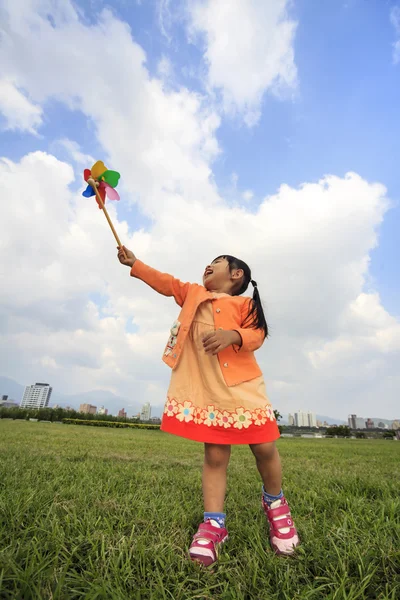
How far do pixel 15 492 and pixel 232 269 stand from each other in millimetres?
1979

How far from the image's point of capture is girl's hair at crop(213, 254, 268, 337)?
2.13 m

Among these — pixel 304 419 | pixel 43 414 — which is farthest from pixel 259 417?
pixel 304 419

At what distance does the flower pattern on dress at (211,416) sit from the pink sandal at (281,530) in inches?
20.6

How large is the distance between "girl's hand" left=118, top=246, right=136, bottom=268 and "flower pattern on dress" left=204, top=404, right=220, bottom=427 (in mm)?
1104

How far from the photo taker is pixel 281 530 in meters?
1.63

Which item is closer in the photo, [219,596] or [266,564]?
[219,596]

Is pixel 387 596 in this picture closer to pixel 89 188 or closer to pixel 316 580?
pixel 316 580

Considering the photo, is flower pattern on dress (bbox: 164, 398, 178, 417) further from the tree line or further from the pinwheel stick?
the tree line

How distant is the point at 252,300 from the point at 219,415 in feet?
2.62

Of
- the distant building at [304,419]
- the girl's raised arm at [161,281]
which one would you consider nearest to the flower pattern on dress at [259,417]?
the girl's raised arm at [161,281]

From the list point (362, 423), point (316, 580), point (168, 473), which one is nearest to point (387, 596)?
point (316, 580)

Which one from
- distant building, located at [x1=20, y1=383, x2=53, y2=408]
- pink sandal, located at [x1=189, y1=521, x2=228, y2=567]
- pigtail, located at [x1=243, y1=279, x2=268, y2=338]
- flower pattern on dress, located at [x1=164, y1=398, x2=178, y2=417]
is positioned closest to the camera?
pink sandal, located at [x1=189, y1=521, x2=228, y2=567]

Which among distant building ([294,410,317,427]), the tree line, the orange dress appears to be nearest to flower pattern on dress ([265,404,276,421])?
the orange dress

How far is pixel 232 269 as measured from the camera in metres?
2.43
